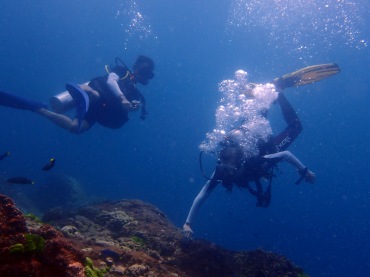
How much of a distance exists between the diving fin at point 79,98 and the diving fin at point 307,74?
7.03 metres

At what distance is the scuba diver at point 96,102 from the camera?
8.55 m

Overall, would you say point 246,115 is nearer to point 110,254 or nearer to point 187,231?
point 187,231

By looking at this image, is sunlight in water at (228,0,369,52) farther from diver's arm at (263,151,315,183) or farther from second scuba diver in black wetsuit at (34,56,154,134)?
second scuba diver in black wetsuit at (34,56,154,134)

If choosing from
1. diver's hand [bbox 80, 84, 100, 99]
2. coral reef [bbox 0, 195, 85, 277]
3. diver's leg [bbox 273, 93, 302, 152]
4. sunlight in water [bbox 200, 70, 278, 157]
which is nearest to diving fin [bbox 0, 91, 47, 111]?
diver's hand [bbox 80, 84, 100, 99]

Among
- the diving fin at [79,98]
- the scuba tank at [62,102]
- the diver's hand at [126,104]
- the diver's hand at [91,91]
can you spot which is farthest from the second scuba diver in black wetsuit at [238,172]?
the scuba tank at [62,102]

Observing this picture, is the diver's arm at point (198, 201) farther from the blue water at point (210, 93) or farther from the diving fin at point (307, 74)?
the blue water at point (210, 93)

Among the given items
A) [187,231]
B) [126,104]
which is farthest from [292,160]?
[126,104]

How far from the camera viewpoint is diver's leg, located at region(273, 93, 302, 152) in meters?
10.2

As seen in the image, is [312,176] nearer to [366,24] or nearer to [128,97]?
[128,97]

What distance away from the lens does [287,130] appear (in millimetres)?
10539

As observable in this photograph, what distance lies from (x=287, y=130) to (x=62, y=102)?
7516 millimetres

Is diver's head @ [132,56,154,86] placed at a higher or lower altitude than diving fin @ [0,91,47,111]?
higher

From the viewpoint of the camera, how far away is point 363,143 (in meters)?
97.9

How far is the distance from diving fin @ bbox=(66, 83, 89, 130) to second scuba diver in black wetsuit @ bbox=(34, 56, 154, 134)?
490mm
